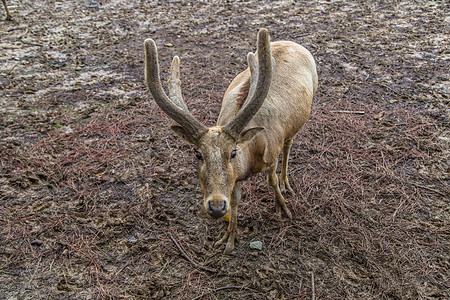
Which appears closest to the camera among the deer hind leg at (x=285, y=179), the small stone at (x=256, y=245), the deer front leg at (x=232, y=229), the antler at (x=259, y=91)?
the antler at (x=259, y=91)

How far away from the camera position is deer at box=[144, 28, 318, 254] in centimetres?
319

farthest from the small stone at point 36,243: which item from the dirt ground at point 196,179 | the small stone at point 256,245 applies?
the small stone at point 256,245

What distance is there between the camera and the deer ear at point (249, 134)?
334 centimetres

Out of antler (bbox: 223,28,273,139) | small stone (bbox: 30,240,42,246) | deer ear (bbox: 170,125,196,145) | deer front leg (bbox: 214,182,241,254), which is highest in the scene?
antler (bbox: 223,28,273,139)

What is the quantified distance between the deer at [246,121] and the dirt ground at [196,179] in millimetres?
526

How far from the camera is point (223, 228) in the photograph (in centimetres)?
441

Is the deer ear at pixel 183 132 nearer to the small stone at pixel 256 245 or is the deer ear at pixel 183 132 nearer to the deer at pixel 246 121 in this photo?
the deer at pixel 246 121

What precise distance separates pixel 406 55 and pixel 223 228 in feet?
20.6

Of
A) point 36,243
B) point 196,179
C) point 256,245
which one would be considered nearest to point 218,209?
point 256,245

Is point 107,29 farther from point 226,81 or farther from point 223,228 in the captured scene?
point 223,228

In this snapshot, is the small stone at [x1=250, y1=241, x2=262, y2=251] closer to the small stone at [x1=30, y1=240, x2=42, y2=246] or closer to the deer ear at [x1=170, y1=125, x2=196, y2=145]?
the deer ear at [x1=170, y1=125, x2=196, y2=145]

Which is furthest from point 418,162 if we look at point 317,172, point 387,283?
point 387,283

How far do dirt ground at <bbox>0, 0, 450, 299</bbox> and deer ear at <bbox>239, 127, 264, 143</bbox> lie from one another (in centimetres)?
149

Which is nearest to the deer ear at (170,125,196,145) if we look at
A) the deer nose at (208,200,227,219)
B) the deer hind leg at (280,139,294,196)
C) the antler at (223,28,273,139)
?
the antler at (223,28,273,139)
